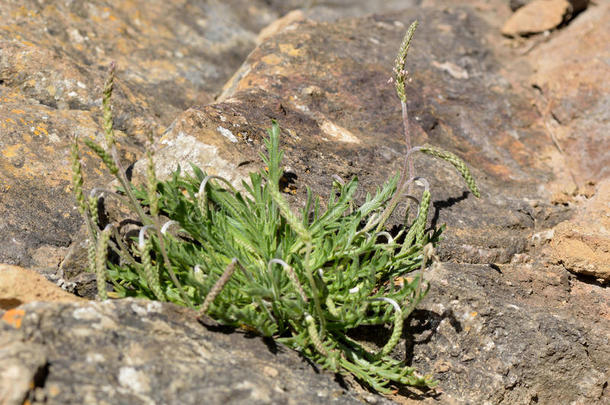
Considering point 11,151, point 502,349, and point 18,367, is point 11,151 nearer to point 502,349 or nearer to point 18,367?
point 18,367

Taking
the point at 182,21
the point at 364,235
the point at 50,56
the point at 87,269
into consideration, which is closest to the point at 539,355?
the point at 364,235

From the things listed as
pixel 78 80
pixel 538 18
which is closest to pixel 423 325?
pixel 78 80

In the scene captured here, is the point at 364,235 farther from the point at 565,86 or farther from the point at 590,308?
the point at 565,86

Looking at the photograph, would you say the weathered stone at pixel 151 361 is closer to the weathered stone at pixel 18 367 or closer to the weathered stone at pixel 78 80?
the weathered stone at pixel 18 367

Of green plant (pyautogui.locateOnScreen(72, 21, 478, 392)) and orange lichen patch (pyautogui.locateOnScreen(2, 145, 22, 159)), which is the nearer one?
green plant (pyautogui.locateOnScreen(72, 21, 478, 392))

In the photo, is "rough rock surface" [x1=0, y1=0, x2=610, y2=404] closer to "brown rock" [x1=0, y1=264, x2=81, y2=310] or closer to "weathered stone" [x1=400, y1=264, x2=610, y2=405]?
"weathered stone" [x1=400, y1=264, x2=610, y2=405]

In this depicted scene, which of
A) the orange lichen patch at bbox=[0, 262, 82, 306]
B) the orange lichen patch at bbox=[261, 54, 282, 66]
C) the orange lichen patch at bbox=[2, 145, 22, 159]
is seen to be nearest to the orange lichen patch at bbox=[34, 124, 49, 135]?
the orange lichen patch at bbox=[2, 145, 22, 159]

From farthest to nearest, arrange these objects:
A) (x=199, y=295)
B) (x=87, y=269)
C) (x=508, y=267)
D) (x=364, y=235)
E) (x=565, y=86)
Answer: (x=565, y=86) → (x=508, y=267) → (x=364, y=235) → (x=87, y=269) → (x=199, y=295)
